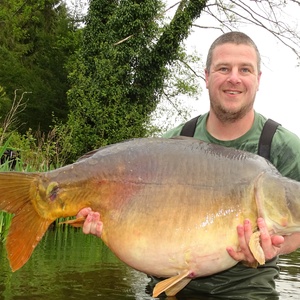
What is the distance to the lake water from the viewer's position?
4750mm

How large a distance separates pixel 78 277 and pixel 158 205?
2.35m

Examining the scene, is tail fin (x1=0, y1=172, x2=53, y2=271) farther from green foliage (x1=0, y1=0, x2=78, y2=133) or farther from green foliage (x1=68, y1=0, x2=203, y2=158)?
green foliage (x1=0, y1=0, x2=78, y2=133)

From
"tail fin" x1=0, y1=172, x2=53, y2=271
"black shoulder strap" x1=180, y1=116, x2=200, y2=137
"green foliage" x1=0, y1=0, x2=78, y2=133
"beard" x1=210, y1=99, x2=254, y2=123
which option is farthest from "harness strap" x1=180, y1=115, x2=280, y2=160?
"green foliage" x1=0, y1=0, x2=78, y2=133

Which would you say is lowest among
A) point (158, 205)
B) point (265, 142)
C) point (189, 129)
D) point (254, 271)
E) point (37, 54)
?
point (254, 271)

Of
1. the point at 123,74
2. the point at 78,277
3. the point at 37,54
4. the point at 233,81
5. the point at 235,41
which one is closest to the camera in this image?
the point at 233,81

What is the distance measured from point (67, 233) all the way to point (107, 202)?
19.3 feet

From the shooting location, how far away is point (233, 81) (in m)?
4.14

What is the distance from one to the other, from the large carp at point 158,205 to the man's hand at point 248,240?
0.04 metres

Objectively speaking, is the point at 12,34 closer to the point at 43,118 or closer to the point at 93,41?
the point at 43,118

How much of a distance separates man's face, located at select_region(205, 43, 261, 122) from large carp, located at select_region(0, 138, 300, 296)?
776 mm

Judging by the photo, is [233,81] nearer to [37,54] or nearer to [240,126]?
[240,126]

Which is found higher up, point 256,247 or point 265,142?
point 265,142

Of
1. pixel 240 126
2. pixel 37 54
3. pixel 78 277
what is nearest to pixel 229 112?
pixel 240 126

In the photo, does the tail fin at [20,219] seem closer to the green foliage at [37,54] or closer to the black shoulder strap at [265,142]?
the black shoulder strap at [265,142]
